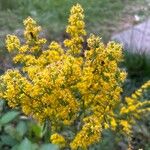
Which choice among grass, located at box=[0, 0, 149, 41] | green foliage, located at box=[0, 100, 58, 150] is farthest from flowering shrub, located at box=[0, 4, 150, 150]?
grass, located at box=[0, 0, 149, 41]

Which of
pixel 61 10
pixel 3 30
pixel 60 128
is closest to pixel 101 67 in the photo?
pixel 60 128

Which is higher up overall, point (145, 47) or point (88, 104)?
point (145, 47)

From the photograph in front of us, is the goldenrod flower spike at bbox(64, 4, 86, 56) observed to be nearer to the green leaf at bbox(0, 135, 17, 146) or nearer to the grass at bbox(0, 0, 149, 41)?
the green leaf at bbox(0, 135, 17, 146)

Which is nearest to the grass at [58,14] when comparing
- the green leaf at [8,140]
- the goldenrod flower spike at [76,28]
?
the goldenrod flower spike at [76,28]

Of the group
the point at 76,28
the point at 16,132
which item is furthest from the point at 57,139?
the point at 76,28

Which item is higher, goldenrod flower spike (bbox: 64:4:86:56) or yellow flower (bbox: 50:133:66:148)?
goldenrod flower spike (bbox: 64:4:86:56)

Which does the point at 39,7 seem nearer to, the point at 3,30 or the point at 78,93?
the point at 3,30

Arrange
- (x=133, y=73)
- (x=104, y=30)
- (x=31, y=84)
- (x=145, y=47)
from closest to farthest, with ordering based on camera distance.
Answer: (x=31, y=84) → (x=133, y=73) → (x=145, y=47) → (x=104, y=30)

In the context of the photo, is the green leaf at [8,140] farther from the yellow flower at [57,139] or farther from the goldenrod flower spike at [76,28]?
the goldenrod flower spike at [76,28]
